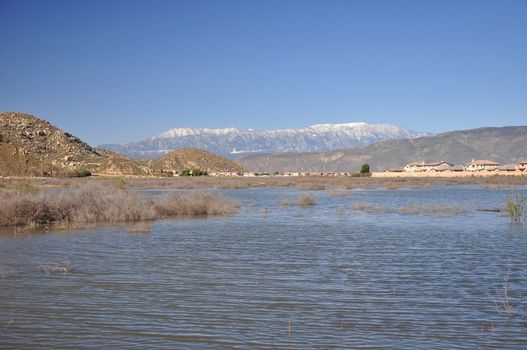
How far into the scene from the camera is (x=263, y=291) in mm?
10727

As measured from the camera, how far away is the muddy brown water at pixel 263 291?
797 cm

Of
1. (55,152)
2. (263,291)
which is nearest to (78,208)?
(263,291)

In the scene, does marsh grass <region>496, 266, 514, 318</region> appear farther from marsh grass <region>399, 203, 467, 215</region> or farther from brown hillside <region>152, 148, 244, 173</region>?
brown hillside <region>152, 148, 244, 173</region>

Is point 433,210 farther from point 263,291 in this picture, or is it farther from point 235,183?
point 235,183

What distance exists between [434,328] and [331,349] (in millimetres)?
1838

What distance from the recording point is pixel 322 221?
83.3ft

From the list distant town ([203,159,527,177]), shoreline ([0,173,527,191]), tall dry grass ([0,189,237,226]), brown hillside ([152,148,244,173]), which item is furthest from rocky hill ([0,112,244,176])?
tall dry grass ([0,189,237,226])

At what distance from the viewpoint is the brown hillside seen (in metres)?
118

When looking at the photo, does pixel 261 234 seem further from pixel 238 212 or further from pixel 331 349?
pixel 331 349

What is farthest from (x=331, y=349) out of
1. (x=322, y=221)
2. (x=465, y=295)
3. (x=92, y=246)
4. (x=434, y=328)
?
(x=322, y=221)

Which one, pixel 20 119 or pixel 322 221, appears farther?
pixel 20 119

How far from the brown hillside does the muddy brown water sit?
98166 millimetres

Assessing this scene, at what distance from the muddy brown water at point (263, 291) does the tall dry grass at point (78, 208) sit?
117 inches

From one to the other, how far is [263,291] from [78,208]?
14.8 m
